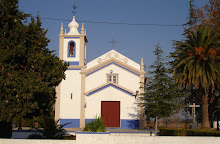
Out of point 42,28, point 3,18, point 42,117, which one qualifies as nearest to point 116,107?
point 42,117

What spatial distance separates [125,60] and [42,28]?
19717mm

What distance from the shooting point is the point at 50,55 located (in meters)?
19.2

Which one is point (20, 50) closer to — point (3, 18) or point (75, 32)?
point (3, 18)

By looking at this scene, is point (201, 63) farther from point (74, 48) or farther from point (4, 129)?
point (4, 129)

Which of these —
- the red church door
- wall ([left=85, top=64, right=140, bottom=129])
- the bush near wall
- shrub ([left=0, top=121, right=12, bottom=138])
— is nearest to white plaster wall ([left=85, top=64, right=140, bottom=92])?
wall ([left=85, top=64, right=140, bottom=129])

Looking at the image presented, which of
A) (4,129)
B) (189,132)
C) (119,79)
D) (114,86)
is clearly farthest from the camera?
(119,79)

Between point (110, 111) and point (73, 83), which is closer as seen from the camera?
point (110, 111)

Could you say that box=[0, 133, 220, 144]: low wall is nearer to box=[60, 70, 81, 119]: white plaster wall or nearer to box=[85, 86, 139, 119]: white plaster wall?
box=[85, 86, 139, 119]: white plaster wall

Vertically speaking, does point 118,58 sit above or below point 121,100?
above

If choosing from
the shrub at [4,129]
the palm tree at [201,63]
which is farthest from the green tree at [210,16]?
the shrub at [4,129]

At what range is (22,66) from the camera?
17.7 meters

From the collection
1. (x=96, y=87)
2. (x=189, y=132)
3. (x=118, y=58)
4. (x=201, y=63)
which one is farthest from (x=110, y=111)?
(x=189, y=132)

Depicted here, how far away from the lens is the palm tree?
92.4 ft

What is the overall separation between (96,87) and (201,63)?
12.1m
